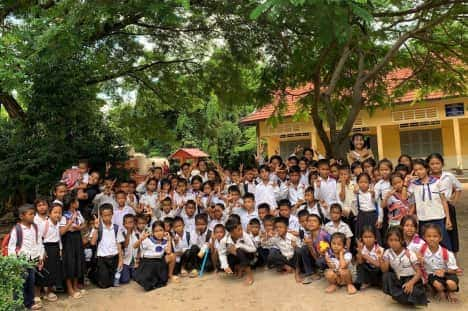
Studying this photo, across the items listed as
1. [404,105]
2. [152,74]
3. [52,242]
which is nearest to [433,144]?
[404,105]

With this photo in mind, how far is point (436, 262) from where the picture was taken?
4.12 m

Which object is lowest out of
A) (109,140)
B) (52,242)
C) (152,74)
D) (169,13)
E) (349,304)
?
(349,304)

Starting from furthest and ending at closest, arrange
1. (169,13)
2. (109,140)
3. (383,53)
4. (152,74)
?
(152,74)
(383,53)
(109,140)
(169,13)

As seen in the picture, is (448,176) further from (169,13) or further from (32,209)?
(32,209)

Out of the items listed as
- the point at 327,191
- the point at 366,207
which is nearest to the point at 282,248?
the point at 327,191

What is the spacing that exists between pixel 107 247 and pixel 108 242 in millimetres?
68

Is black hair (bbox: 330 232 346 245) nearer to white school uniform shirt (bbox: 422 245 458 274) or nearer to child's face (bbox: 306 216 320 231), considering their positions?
child's face (bbox: 306 216 320 231)

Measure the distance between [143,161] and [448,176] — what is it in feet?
58.8

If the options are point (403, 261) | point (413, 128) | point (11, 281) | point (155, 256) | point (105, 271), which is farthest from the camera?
point (413, 128)

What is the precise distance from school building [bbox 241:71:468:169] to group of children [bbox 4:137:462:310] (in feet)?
26.4

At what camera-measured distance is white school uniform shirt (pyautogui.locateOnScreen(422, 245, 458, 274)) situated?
160 inches

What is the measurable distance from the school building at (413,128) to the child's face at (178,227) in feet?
27.8

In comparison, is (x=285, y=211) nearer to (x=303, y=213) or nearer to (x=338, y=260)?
(x=303, y=213)

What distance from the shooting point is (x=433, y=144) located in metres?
15.9
